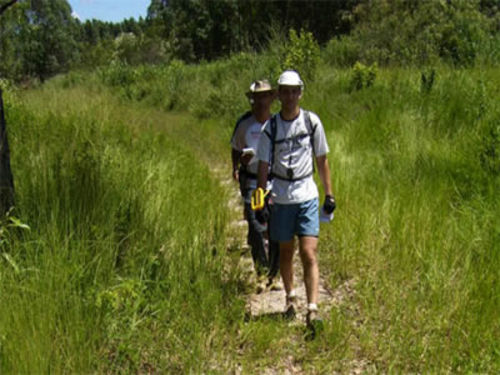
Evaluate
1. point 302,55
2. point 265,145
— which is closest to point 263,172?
point 265,145

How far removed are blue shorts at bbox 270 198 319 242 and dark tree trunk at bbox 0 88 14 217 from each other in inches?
74.8

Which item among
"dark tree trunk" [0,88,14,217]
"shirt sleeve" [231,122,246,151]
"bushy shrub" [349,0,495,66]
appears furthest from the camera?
"bushy shrub" [349,0,495,66]

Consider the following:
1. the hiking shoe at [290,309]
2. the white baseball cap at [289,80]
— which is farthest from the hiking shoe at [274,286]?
the white baseball cap at [289,80]

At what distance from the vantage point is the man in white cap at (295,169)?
137 inches

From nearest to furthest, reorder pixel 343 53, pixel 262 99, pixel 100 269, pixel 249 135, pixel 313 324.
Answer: pixel 100 269, pixel 313 324, pixel 262 99, pixel 249 135, pixel 343 53

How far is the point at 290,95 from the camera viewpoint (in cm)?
343

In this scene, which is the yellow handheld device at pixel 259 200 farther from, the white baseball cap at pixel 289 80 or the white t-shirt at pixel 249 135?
the white t-shirt at pixel 249 135

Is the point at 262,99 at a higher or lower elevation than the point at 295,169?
higher

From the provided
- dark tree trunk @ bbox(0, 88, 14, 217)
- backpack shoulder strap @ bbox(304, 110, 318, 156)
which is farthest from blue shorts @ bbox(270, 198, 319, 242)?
dark tree trunk @ bbox(0, 88, 14, 217)

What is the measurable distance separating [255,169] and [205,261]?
1.05m

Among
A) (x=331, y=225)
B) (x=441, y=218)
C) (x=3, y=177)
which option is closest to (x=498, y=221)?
(x=441, y=218)

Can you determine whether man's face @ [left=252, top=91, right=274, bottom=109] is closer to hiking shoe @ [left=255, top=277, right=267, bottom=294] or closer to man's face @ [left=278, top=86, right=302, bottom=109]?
man's face @ [left=278, top=86, right=302, bottom=109]

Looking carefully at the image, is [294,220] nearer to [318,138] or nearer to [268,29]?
[318,138]

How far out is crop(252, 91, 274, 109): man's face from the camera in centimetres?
433
